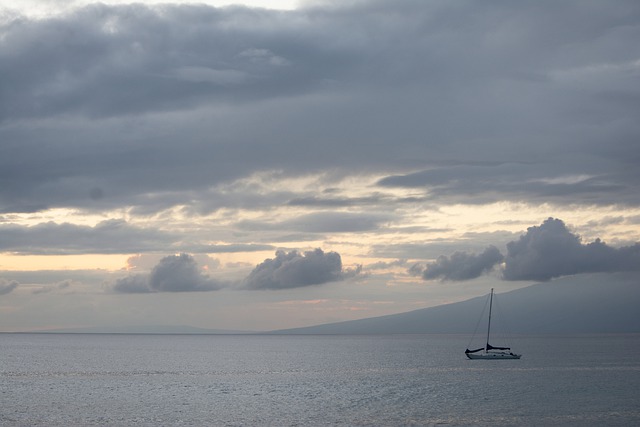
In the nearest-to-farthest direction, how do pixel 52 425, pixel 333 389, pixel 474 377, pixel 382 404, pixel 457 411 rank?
pixel 52 425 < pixel 457 411 < pixel 382 404 < pixel 333 389 < pixel 474 377

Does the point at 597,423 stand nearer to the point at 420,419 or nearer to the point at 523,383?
the point at 420,419

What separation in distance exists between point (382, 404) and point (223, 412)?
25.4m

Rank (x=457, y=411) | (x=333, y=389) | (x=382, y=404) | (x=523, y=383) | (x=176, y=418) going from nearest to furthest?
(x=176, y=418) < (x=457, y=411) < (x=382, y=404) < (x=333, y=389) < (x=523, y=383)

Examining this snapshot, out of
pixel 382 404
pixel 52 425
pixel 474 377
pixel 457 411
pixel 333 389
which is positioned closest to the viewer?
pixel 52 425

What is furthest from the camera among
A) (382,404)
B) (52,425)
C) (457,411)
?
(382,404)

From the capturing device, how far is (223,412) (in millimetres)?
105062

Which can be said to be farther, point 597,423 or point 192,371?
point 192,371

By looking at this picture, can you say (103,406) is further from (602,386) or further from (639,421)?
(602,386)

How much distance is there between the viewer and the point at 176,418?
9894 centimetres

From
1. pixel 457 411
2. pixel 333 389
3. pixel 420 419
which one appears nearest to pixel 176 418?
pixel 420 419

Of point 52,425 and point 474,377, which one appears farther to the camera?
point 474,377

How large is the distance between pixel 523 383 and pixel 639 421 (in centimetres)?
5946

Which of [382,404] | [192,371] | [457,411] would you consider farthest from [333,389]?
[192,371]

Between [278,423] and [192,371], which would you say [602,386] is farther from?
[192,371]
